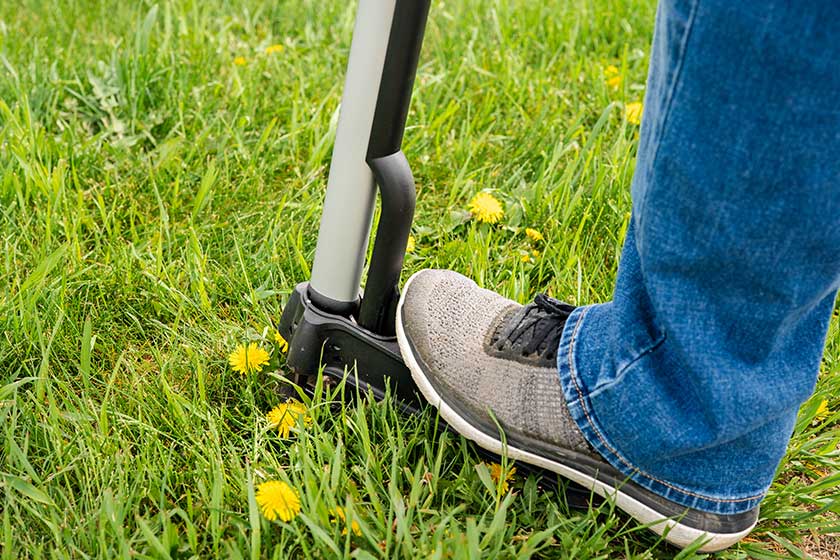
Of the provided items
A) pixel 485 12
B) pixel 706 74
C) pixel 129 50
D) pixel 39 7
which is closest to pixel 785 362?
pixel 706 74

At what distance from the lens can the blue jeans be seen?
0.84 meters

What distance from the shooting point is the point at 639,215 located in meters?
0.99

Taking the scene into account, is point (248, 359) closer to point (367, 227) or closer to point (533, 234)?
point (367, 227)

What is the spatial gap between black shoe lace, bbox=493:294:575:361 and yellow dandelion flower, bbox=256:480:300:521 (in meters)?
0.35

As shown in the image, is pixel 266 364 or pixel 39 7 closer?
pixel 266 364

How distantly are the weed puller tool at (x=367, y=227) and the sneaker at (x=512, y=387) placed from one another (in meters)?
0.05

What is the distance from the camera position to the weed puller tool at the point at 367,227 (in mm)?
1138

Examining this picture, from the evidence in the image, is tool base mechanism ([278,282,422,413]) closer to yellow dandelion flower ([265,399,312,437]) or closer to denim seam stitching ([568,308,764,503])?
yellow dandelion flower ([265,399,312,437])

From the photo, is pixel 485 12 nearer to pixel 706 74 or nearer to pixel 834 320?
pixel 834 320

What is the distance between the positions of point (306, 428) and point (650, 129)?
64cm

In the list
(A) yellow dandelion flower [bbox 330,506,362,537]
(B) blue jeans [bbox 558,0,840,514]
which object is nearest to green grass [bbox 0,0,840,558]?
(A) yellow dandelion flower [bbox 330,506,362,537]

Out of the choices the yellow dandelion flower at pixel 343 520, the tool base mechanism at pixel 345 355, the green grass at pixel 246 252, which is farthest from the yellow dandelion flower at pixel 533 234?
the yellow dandelion flower at pixel 343 520

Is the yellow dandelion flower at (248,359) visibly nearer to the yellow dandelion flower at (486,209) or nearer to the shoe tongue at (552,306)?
the shoe tongue at (552,306)

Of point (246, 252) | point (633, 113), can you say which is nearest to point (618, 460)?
point (246, 252)
